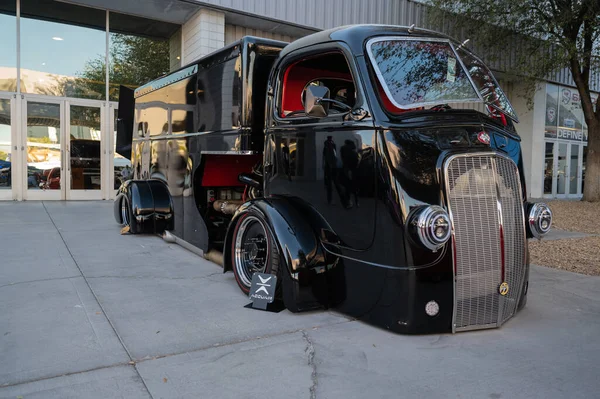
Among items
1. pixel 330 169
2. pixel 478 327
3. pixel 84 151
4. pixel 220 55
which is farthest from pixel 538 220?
pixel 84 151

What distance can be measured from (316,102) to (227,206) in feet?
7.89

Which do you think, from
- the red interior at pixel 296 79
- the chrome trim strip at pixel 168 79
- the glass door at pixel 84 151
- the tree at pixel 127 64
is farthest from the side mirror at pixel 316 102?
the tree at pixel 127 64

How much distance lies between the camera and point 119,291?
436 centimetres

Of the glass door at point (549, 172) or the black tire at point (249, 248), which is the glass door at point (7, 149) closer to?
the black tire at point (249, 248)

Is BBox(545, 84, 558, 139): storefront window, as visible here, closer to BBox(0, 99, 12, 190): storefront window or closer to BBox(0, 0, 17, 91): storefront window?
BBox(0, 0, 17, 91): storefront window

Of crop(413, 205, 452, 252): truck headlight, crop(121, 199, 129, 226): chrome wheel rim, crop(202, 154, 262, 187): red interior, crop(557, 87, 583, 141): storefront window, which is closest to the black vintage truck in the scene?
crop(413, 205, 452, 252): truck headlight

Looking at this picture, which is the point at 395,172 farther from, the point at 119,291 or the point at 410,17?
the point at 410,17

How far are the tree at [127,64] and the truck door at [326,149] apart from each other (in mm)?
10156

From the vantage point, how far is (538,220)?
3719 mm

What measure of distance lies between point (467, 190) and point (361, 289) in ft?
3.47

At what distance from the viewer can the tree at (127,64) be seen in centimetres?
1288

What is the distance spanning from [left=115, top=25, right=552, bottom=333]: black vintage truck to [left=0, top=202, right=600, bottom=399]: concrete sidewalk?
10.6 inches

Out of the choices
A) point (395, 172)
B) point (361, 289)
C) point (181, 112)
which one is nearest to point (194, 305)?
point (361, 289)

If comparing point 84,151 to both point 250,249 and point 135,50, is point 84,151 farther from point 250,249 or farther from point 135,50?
point 250,249
